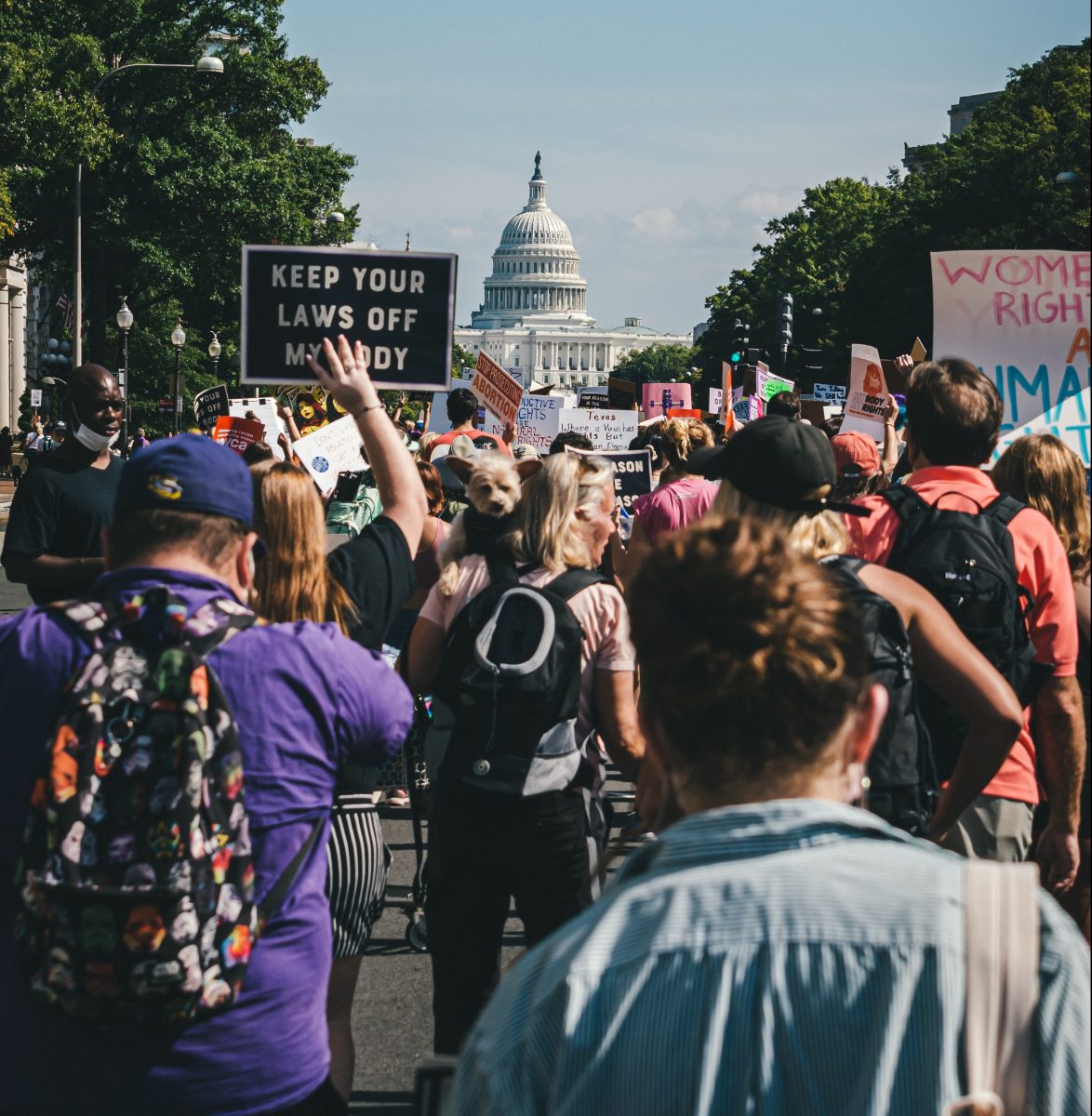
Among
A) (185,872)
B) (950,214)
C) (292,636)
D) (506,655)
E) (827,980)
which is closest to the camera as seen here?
(827,980)

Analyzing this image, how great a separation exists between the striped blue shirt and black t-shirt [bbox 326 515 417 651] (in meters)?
1.93

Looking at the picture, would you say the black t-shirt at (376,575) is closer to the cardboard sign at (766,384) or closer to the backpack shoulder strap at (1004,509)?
the backpack shoulder strap at (1004,509)

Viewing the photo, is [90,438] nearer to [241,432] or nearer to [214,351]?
[241,432]

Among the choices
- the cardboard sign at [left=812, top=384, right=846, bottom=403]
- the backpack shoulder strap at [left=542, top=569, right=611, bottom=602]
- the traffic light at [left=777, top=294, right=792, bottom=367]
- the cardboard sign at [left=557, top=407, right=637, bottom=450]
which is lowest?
the backpack shoulder strap at [left=542, top=569, right=611, bottom=602]

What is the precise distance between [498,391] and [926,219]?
43.7 metres

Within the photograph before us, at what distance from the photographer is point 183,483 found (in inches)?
101

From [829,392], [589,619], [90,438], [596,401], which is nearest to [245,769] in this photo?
[589,619]

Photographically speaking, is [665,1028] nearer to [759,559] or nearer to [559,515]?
[759,559]

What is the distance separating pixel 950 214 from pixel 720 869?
170 ft

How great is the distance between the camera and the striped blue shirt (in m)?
1.44

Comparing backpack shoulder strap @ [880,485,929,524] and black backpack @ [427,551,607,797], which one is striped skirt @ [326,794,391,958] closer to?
black backpack @ [427,551,607,797]

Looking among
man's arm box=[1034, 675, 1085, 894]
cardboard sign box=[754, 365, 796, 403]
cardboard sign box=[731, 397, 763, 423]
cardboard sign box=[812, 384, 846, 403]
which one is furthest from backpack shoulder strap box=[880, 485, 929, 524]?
cardboard sign box=[812, 384, 846, 403]

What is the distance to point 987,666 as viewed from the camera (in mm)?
3279

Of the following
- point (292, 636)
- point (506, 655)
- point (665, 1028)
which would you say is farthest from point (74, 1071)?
point (506, 655)
